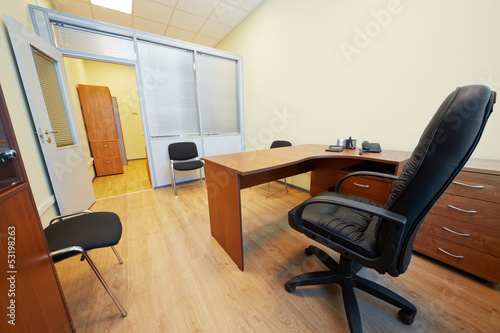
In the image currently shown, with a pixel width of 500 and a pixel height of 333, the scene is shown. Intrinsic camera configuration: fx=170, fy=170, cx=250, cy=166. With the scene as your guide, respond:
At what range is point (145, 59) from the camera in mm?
2736

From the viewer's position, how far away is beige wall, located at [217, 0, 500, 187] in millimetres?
1332

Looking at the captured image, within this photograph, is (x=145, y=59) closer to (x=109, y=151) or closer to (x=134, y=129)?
(x=109, y=151)

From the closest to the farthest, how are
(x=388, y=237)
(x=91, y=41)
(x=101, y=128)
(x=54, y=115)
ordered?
1. (x=388, y=237)
2. (x=54, y=115)
3. (x=91, y=41)
4. (x=101, y=128)

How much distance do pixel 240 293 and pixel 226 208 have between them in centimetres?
59

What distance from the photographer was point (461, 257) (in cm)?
121

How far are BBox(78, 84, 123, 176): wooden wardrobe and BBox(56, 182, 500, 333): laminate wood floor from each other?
3.24 metres

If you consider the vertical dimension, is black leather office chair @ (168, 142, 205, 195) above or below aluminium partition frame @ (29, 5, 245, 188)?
below

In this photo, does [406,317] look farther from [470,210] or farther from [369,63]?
[369,63]

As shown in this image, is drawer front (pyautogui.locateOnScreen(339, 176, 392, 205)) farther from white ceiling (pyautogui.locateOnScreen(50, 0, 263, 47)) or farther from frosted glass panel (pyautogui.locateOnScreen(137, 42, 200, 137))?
white ceiling (pyautogui.locateOnScreen(50, 0, 263, 47))

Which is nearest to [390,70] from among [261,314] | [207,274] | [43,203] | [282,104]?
[282,104]

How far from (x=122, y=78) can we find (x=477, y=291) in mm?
7540

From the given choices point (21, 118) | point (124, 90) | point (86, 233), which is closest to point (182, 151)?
point (21, 118)

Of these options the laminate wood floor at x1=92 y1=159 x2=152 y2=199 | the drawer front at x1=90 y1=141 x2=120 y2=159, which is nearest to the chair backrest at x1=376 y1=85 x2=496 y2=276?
the laminate wood floor at x1=92 y1=159 x2=152 y2=199

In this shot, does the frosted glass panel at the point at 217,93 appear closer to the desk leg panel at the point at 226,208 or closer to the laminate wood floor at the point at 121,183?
the laminate wood floor at the point at 121,183
